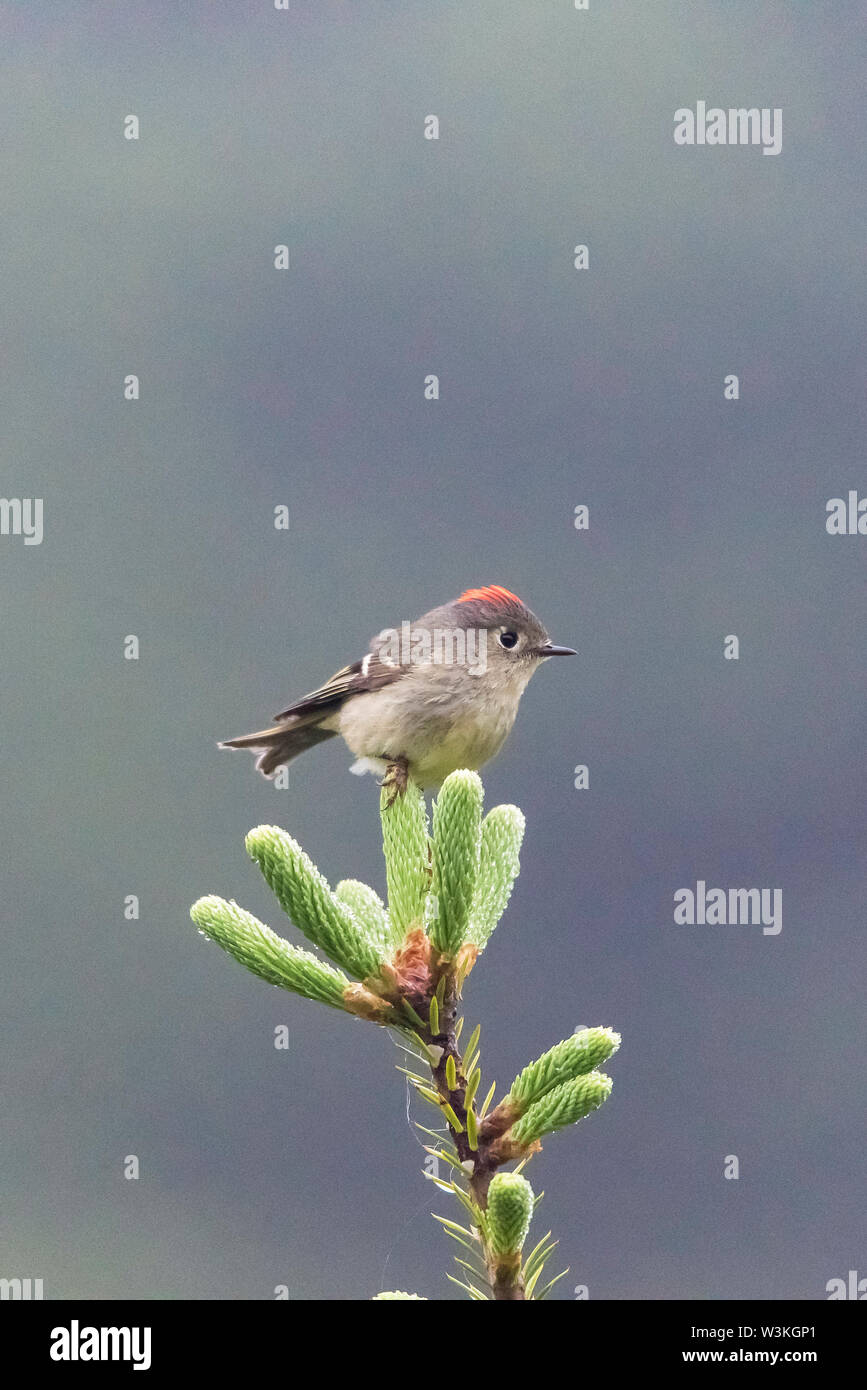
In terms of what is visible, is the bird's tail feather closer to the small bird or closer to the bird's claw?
the small bird

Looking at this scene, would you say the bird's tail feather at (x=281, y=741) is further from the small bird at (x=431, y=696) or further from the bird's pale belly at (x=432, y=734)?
the bird's pale belly at (x=432, y=734)

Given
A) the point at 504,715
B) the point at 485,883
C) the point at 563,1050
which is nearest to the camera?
the point at 563,1050

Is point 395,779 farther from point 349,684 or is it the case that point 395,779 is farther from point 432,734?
point 349,684

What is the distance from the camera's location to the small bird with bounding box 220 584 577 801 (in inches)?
83.0

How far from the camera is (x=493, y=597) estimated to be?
2186 mm

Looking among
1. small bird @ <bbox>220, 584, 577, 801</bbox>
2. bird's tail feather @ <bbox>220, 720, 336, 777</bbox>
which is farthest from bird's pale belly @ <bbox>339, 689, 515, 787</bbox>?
bird's tail feather @ <bbox>220, 720, 336, 777</bbox>

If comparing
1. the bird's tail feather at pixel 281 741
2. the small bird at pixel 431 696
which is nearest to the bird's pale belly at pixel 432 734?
the small bird at pixel 431 696

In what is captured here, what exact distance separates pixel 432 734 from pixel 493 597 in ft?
0.91

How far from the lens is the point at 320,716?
95.5 inches
